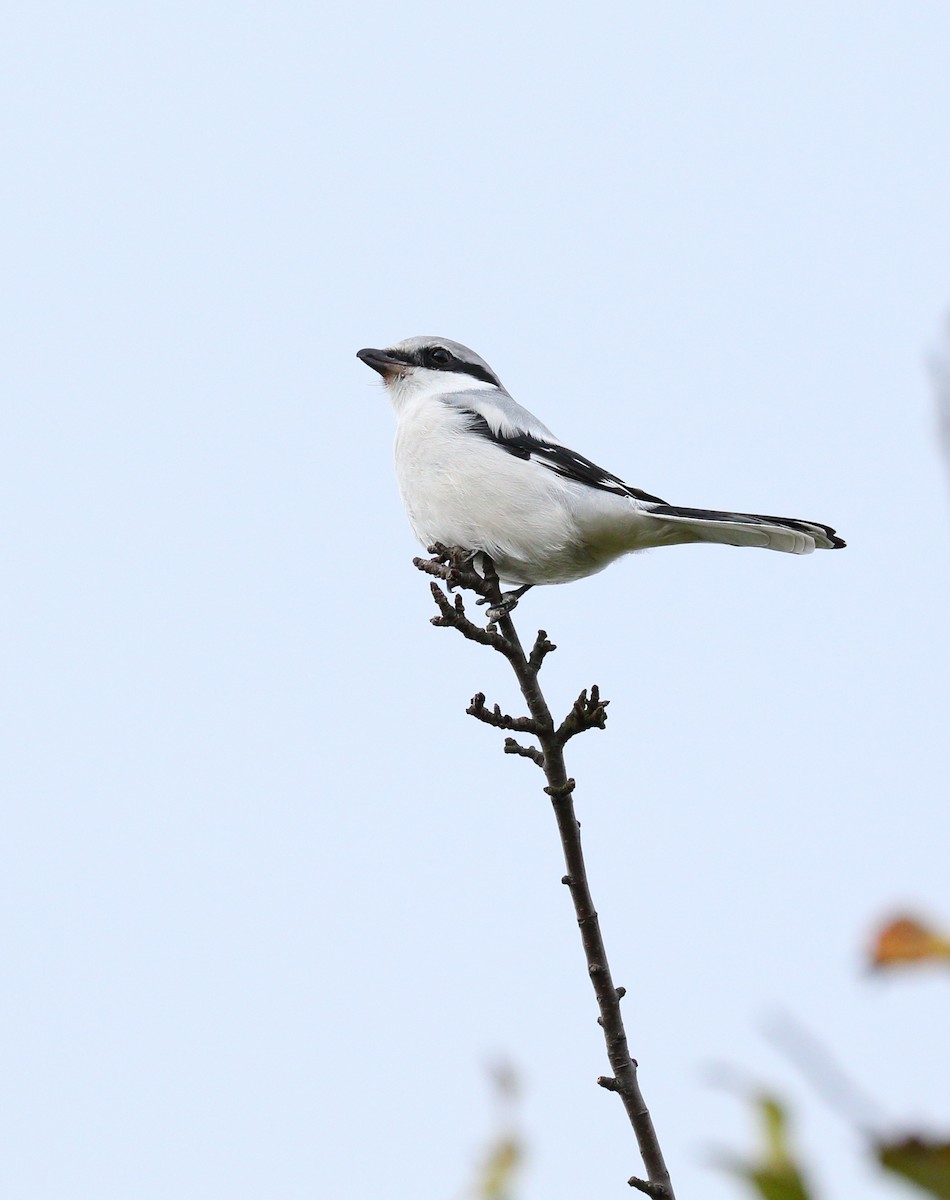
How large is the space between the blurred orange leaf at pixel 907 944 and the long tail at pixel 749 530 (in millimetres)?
4949

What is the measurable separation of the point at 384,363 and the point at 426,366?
0.73 feet

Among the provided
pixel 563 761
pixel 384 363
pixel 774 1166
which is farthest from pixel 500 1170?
pixel 384 363

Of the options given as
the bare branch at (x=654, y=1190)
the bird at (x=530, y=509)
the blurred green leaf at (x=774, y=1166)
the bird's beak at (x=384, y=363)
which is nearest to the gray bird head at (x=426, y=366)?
the bird's beak at (x=384, y=363)

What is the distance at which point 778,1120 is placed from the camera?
2.40ft

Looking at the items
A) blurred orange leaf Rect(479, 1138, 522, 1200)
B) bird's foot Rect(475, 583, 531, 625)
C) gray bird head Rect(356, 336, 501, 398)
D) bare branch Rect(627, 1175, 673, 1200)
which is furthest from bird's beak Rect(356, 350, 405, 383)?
blurred orange leaf Rect(479, 1138, 522, 1200)

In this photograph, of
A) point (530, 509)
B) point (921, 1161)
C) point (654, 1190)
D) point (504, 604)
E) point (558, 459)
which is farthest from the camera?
point (558, 459)

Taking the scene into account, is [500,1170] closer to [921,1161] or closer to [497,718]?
[921,1161]

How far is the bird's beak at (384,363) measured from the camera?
711 cm

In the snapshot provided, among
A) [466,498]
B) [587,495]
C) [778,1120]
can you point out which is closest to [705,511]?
[587,495]

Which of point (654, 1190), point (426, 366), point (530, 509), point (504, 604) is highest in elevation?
point (426, 366)

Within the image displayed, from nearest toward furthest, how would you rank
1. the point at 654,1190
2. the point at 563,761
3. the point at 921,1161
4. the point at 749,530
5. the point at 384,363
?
the point at 921,1161 → the point at 654,1190 → the point at 563,761 → the point at 749,530 → the point at 384,363

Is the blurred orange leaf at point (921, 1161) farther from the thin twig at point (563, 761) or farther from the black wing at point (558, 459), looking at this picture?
the black wing at point (558, 459)

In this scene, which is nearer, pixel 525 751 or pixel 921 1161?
pixel 921 1161

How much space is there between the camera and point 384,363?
7.12 metres
